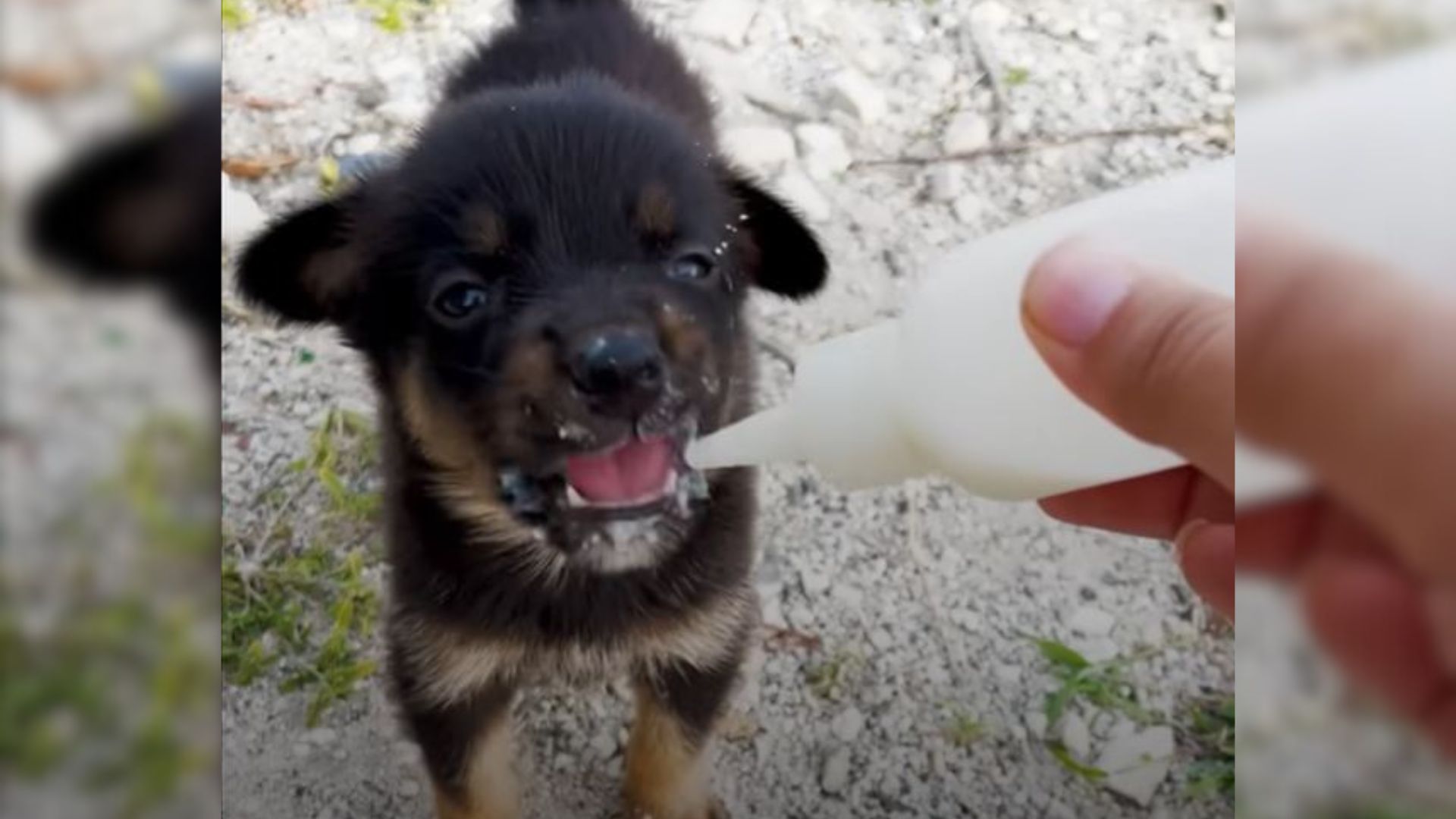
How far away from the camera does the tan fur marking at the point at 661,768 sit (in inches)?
59.6

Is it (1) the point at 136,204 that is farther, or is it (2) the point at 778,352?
(2) the point at 778,352

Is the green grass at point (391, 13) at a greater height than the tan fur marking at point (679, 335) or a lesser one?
lesser

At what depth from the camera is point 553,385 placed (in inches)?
42.4

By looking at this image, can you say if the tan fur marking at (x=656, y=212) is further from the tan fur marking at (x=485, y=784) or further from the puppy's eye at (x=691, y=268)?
the tan fur marking at (x=485, y=784)

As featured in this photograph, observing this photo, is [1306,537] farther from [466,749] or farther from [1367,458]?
[466,749]

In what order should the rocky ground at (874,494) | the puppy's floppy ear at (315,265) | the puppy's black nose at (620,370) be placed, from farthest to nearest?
1. the rocky ground at (874,494)
2. the puppy's floppy ear at (315,265)
3. the puppy's black nose at (620,370)

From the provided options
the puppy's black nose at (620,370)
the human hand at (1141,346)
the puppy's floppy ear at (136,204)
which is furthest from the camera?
the puppy's black nose at (620,370)

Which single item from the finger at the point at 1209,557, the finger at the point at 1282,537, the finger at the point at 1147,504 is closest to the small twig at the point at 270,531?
the finger at the point at 1147,504

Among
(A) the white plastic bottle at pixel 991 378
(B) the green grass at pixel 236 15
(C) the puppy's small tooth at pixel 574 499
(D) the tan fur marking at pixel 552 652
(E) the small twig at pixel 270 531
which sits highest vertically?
(A) the white plastic bottle at pixel 991 378

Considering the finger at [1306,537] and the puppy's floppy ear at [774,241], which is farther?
the puppy's floppy ear at [774,241]

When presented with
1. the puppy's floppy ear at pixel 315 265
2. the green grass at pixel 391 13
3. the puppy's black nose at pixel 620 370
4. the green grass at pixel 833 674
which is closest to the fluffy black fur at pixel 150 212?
the puppy's black nose at pixel 620 370

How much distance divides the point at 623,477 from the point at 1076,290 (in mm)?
467

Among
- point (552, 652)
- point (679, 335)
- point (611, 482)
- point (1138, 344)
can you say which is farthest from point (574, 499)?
point (1138, 344)

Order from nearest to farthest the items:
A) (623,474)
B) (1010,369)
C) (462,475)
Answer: (1010,369) → (623,474) → (462,475)
